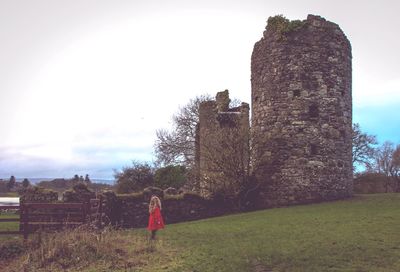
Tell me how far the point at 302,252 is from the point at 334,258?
94 centimetres

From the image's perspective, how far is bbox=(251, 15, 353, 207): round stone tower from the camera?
23.4 metres

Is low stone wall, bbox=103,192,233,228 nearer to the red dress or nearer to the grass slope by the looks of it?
the grass slope

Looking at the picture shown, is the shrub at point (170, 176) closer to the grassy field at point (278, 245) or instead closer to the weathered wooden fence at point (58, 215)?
the grassy field at point (278, 245)

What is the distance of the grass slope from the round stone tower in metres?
3.02

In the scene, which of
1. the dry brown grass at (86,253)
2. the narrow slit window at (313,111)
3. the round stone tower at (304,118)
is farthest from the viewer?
the narrow slit window at (313,111)

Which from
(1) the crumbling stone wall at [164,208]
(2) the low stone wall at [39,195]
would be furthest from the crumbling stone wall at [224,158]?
(2) the low stone wall at [39,195]

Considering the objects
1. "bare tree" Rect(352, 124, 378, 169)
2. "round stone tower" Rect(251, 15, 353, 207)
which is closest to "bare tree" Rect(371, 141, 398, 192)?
"bare tree" Rect(352, 124, 378, 169)

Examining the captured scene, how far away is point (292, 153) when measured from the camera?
77.2 ft

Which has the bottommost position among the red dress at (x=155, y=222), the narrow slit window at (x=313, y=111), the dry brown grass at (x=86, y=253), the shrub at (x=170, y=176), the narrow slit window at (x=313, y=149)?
the dry brown grass at (x=86, y=253)

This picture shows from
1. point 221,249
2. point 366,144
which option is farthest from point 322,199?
point 366,144

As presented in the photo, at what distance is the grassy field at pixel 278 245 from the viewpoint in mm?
11594

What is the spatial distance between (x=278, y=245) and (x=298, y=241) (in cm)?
70

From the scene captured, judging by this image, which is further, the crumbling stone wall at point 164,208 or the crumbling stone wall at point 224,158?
the crumbling stone wall at point 224,158

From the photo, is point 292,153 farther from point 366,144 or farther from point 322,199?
point 366,144
